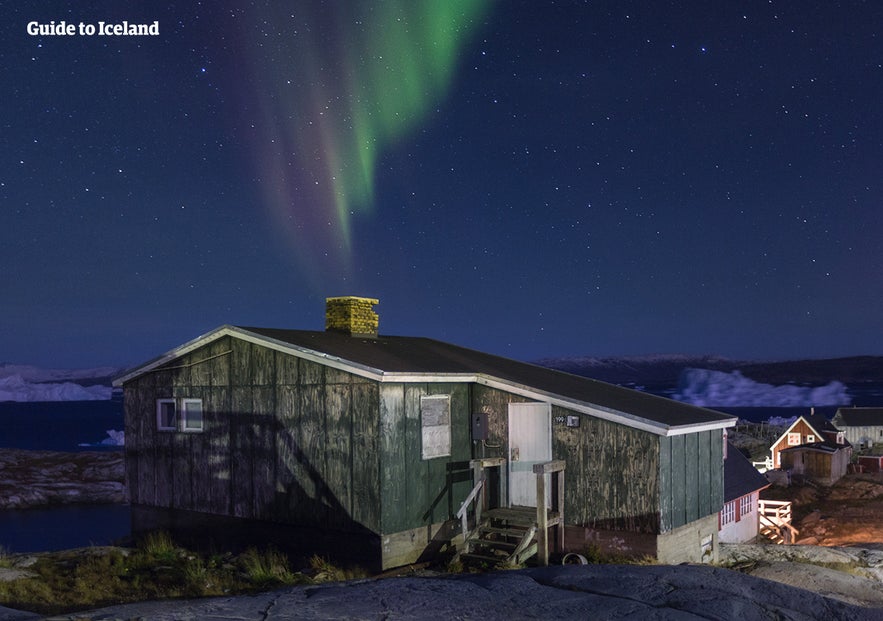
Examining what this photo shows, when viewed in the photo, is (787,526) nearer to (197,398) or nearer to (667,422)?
(667,422)

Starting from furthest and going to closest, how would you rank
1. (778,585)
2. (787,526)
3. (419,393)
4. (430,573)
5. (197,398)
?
(787,526) → (197,398) → (419,393) → (430,573) → (778,585)

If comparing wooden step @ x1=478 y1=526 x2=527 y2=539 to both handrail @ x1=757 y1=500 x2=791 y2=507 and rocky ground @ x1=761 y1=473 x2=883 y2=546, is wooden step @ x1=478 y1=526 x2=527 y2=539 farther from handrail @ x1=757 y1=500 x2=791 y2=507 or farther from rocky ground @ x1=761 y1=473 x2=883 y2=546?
rocky ground @ x1=761 y1=473 x2=883 y2=546

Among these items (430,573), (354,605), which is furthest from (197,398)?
(354,605)

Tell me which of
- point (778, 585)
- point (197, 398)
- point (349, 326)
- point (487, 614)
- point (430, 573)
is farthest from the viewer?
point (349, 326)

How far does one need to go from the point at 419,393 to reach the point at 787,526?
27.4 m

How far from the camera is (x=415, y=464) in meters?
16.3

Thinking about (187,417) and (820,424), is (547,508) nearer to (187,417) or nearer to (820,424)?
(187,417)

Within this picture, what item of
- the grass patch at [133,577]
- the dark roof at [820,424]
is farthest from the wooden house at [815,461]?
the grass patch at [133,577]

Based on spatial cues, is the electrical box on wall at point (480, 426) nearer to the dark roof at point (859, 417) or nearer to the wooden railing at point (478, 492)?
the wooden railing at point (478, 492)

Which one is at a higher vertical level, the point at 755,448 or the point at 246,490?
the point at 246,490

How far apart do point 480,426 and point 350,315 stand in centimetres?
545

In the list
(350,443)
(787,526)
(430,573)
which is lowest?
(787,526)

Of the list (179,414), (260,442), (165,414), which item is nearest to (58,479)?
(165,414)

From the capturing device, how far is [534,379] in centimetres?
1905
